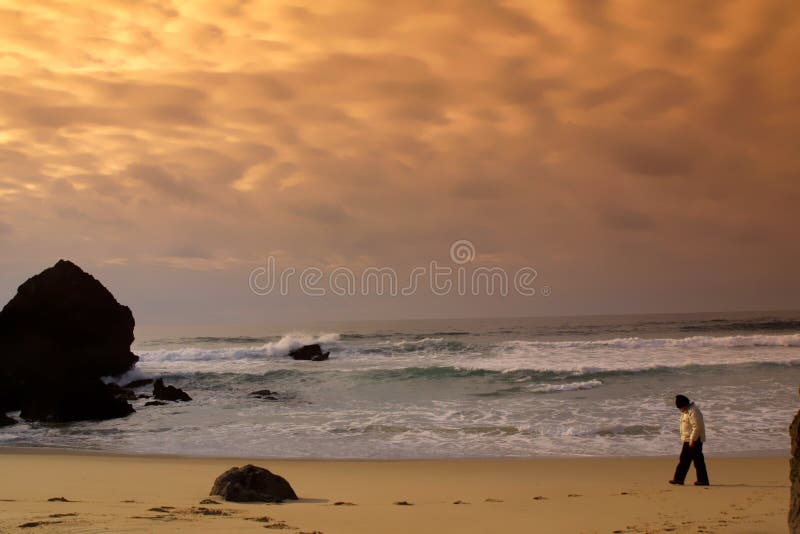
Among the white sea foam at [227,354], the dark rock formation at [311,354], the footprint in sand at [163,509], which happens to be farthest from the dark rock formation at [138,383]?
the footprint in sand at [163,509]

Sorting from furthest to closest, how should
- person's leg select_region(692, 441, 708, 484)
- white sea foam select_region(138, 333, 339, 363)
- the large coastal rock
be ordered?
white sea foam select_region(138, 333, 339, 363), the large coastal rock, person's leg select_region(692, 441, 708, 484)

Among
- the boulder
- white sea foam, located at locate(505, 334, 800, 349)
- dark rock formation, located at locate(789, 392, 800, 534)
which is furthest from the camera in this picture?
white sea foam, located at locate(505, 334, 800, 349)

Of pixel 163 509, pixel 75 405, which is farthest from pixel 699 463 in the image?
pixel 75 405

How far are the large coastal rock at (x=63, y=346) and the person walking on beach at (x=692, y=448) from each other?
55.7ft

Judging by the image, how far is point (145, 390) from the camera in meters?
29.1

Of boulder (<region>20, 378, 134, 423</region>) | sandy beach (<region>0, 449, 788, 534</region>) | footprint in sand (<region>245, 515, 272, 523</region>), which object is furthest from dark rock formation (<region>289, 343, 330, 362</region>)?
footprint in sand (<region>245, 515, 272, 523</region>)

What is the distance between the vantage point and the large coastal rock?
2052 centimetres

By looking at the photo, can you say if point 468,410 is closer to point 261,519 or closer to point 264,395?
point 264,395

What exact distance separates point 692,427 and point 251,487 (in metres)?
6.82

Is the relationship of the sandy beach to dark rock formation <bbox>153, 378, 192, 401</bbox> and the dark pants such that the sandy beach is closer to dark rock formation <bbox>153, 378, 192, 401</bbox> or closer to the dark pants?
the dark pants

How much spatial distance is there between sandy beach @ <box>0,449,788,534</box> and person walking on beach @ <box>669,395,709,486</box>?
0.30m

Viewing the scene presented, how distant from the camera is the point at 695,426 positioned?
33.6 ft

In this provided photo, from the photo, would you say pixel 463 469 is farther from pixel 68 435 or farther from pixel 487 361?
pixel 487 361

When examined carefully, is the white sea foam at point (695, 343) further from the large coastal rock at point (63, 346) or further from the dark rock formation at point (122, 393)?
the dark rock formation at point (122, 393)
